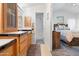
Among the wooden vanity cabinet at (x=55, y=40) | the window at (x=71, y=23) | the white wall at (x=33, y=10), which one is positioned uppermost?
the white wall at (x=33, y=10)

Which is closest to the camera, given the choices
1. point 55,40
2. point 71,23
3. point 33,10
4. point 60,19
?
point 55,40

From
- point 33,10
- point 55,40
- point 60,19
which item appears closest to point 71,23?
point 60,19

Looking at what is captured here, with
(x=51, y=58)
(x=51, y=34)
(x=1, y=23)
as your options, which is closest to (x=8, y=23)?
(x=1, y=23)

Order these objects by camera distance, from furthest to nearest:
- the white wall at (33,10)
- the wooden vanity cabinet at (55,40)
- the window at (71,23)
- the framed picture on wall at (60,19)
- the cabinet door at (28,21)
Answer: the window at (71,23) < the framed picture on wall at (60,19) < the white wall at (33,10) < the cabinet door at (28,21) < the wooden vanity cabinet at (55,40)

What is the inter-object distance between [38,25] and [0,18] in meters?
7.81

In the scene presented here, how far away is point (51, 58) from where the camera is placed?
1.31 meters

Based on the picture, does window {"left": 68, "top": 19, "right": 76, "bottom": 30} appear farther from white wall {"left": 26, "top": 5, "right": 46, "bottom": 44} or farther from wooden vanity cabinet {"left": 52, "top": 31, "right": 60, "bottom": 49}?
wooden vanity cabinet {"left": 52, "top": 31, "right": 60, "bottom": 49}

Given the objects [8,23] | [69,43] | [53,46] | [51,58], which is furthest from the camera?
[69,43]

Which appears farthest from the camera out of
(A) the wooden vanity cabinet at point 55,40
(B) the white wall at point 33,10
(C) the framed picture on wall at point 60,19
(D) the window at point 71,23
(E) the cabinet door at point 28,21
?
(D) the window at point 71,23

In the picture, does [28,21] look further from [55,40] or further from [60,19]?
[60,19]

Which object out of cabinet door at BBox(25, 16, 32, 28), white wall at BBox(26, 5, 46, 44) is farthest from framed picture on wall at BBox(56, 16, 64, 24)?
cabinet door at BBox(25, 16, 32, 28)

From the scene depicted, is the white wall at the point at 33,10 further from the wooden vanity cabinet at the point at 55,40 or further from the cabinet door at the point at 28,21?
the wooden vanity cabinet at the point at 55,40

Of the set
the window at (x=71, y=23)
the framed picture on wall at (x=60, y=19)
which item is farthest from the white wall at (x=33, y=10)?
the window at (x=71, y=23)

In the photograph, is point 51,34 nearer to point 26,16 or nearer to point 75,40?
point 75,40
